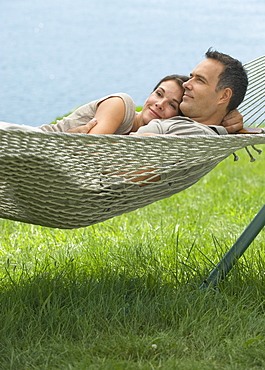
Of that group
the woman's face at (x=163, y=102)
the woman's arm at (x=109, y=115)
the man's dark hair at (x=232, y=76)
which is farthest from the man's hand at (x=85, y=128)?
the man's dark hair at (x=232, y=76)

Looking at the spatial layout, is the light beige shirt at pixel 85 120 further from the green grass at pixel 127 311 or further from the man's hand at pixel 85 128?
the green grass at pixel 127 311

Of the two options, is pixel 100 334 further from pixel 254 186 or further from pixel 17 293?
pixel 254 186

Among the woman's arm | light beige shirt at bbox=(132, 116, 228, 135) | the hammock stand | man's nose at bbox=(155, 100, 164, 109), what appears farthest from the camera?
man's nose at bbox=(155, 100, 164, 109)

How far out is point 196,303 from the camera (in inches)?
79.7

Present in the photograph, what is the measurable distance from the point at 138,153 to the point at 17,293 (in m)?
0.76

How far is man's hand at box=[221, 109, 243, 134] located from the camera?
2332 millimetres

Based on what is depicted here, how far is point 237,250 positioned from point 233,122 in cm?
58

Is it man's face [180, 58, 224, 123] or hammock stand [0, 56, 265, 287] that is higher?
man's face [180, 58, 224, 123]

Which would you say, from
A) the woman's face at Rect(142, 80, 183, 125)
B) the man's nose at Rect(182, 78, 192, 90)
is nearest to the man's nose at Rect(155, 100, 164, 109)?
the woman's face at Rect(142, 80, 183, 125)

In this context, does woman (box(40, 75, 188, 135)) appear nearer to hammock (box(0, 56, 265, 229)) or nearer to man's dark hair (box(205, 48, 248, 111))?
man's dark hair (box(205, 48, 248, 111))

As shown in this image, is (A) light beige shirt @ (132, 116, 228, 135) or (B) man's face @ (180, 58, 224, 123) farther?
(B) man's face @ (180, 58, 224, 123)

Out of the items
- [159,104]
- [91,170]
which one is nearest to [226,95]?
[159,104]

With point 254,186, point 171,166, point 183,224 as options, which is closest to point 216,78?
point 171,166

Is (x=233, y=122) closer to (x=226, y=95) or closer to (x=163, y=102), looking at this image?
(x=226, y=95)
